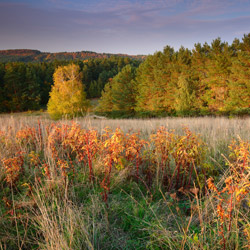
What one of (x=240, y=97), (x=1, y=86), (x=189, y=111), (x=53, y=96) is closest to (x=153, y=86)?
(x=189, y=111)

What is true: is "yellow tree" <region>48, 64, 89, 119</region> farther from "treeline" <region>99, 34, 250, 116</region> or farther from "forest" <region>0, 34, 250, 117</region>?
"treeline" <region>99, 34, 250, 116</region>

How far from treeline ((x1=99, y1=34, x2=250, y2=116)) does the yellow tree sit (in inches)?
468

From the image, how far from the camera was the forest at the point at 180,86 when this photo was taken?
21.2 m

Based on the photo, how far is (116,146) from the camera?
2311mm

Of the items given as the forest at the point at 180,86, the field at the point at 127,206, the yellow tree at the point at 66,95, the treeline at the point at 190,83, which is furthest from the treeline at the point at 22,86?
the field at the point at 127,206

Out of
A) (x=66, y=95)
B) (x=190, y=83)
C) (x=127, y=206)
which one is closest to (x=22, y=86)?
(x=66, y=95)

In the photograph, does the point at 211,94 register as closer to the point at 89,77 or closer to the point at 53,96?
the point at 53,96

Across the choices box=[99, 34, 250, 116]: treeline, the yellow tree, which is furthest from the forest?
the yellow tree

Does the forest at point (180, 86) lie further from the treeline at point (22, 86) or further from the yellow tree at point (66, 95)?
the yellow tree at point (66, 95)

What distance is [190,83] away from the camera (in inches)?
1004

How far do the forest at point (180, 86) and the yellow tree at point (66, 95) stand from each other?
1630 mm

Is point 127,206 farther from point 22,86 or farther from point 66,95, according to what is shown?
point 22,86

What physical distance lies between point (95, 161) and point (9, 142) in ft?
6.20

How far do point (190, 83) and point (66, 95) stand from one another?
639 inches
